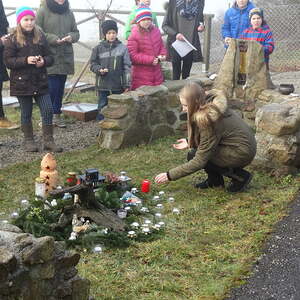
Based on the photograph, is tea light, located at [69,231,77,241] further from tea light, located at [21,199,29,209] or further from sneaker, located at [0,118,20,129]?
sneaker, located at [0,118,20,129]

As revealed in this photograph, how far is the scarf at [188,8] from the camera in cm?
926

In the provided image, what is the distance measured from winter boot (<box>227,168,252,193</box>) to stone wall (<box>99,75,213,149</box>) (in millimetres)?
2000

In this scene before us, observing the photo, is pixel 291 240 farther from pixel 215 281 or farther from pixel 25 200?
pixel 25 200

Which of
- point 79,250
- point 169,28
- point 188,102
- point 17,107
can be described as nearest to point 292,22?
point 169,28

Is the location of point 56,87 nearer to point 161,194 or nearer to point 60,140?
point 60,140

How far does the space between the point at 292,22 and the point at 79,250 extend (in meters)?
13.2

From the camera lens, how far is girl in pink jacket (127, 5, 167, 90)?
8320mm

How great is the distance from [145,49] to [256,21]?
1744 mm

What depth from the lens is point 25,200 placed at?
5633 mm

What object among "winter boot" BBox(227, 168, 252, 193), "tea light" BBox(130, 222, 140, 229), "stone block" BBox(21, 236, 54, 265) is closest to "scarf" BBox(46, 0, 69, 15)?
"winter boot" BBox(227, 168, 252, 193)

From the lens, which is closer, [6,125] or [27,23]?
[27,23]

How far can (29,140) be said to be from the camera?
7578 millimetres

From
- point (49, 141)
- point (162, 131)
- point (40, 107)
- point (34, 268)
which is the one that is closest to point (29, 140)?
point (49, 141)

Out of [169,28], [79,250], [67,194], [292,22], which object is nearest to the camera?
[79,250]
